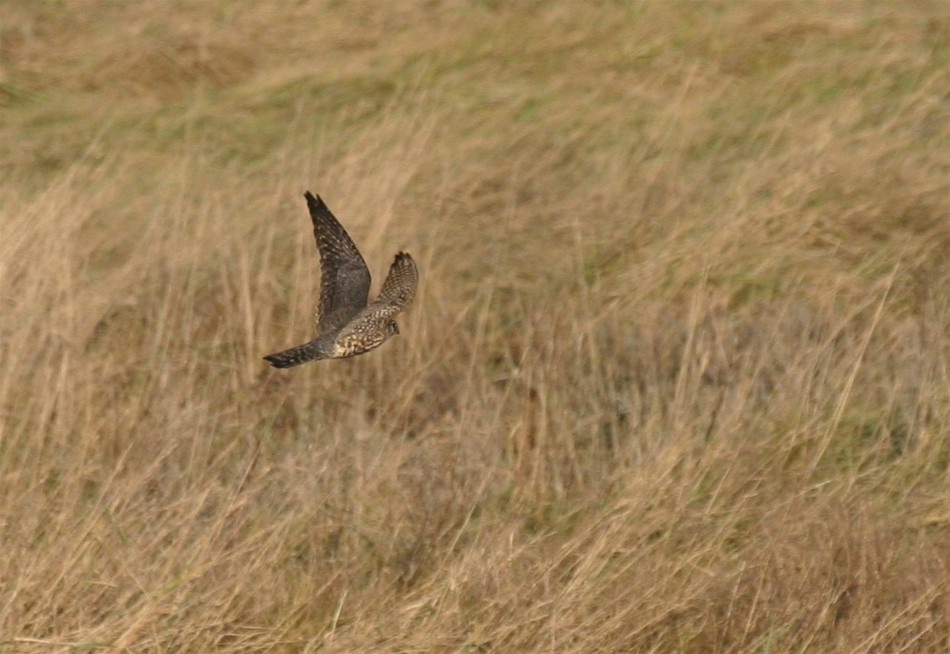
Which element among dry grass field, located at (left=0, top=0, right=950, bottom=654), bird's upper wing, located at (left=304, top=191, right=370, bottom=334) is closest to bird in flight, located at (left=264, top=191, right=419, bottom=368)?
bird's upper wing, located at (left=304, top=191, right=370, bottom=334)

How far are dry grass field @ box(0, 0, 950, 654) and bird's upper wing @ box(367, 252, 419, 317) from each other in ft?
1.58

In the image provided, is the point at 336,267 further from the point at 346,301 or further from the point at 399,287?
the point at 399,287

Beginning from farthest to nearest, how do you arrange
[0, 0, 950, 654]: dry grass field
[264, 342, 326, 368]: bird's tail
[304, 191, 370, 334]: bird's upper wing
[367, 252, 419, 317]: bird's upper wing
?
1. [304, 191, 370, 334]: bird's upper wing
2. [367, 252, 419, 317]: bird's upper wing
3. [0, 0, 950, 654]: dry grass field
4. [264, 342, 326, 368]: bird's tail

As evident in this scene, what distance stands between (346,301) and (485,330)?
4.68 ft

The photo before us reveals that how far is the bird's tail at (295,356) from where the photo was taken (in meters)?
4.15

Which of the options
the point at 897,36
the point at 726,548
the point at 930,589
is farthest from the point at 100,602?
the point at 897,36

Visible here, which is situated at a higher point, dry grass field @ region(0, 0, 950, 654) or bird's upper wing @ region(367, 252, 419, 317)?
bird's upper wing @ region(367, 252, 419, 317)

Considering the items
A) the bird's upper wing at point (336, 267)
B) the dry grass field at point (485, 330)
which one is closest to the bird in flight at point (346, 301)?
the bird's upper wing at point (336, 267)

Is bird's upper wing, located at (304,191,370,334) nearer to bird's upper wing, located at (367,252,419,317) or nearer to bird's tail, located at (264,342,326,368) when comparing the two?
bird's upper wing, located at (367,252,419,317)

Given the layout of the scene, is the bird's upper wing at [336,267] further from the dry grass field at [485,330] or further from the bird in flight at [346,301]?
the dry grass field at [485,330]

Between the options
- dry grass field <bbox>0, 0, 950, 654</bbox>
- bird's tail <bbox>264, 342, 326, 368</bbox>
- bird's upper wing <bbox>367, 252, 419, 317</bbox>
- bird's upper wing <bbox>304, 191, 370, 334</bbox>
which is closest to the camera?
bird's tail <bbox>264, 342, 326, 368</bbox>

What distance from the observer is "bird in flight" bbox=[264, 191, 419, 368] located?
430 cm

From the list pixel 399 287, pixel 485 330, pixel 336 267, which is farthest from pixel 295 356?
pixel 485 330

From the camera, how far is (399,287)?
4.56 meters
